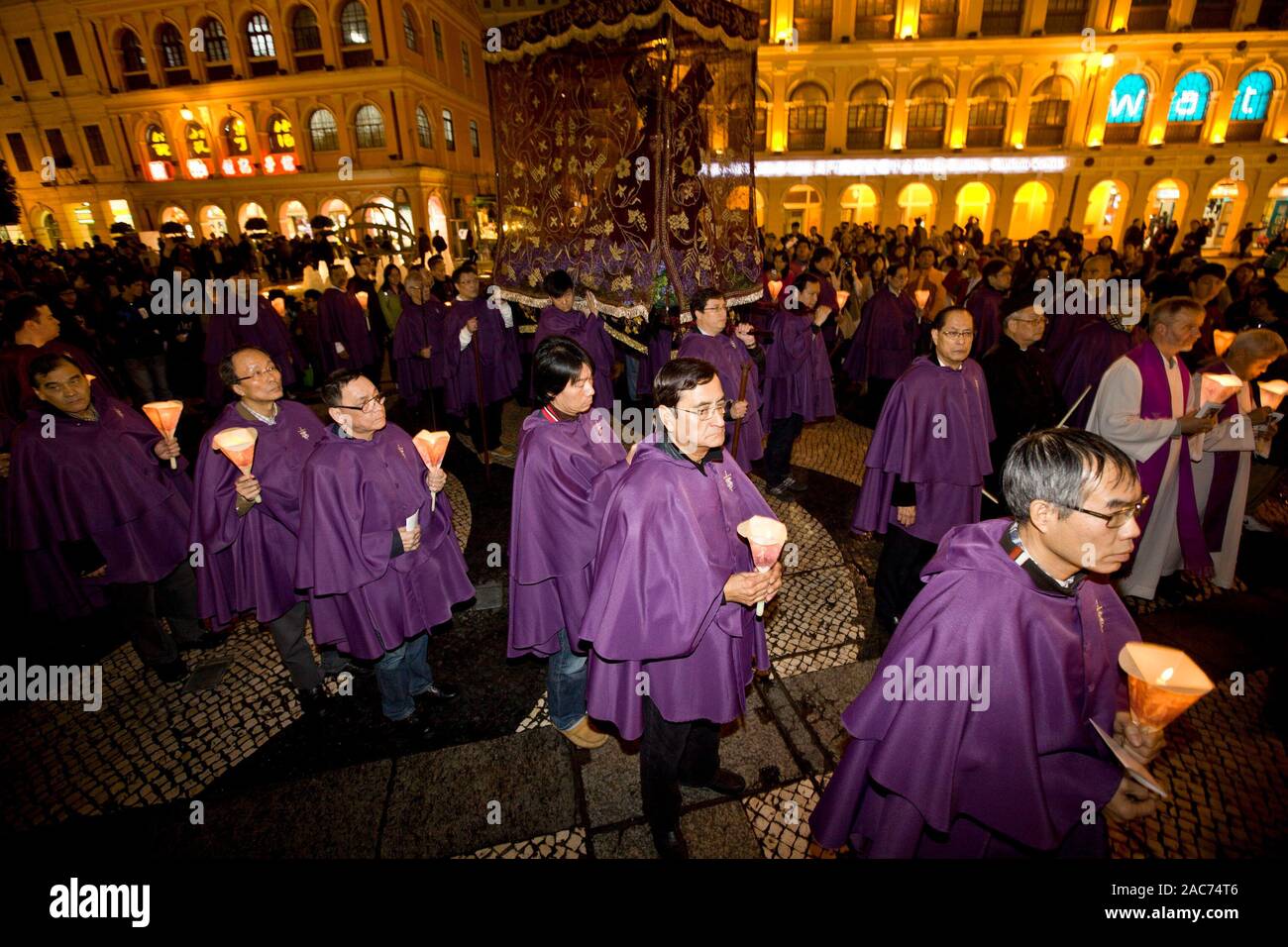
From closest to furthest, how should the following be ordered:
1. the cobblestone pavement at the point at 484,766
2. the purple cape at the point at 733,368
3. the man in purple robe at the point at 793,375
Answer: the cobblestone pavement at the point at 484,766 < the purple cape at the point at 733,368 < the man in purple robe at the point at 793,375

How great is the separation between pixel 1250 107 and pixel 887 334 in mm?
32532

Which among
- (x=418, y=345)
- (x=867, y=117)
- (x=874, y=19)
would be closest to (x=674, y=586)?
(x=418, y=345)

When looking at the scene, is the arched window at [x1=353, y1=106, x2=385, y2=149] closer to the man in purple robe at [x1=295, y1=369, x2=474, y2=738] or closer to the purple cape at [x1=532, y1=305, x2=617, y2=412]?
the purple cape at [x1=532, y1=305, x2=617, y2=412]

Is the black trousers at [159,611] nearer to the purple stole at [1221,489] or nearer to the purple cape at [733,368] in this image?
the purple cape at [733,368]

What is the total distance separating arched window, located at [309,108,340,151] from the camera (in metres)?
28.6

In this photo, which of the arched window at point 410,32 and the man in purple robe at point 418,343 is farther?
the arched window at point 410,32

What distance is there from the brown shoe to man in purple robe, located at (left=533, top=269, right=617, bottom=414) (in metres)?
3.69

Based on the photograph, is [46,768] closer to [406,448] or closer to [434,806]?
[434,806]

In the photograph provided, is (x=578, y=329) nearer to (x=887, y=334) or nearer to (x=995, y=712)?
(x=887, y=334)

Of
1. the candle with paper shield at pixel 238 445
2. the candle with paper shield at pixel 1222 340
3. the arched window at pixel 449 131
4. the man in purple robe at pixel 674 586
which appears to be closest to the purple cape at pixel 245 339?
the candle with paper shield at pixel 238 445

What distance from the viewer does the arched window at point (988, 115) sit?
26.8m

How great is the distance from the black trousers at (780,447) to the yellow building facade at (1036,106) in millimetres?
25082
